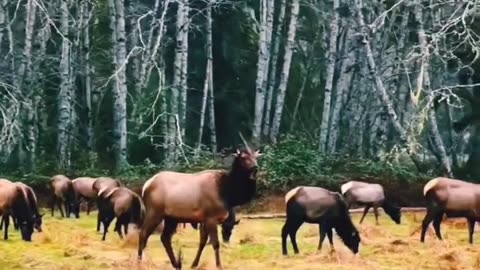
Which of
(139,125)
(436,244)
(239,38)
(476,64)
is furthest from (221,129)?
(436,244)

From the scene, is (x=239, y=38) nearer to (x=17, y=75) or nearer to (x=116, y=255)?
(x=17, y=75)

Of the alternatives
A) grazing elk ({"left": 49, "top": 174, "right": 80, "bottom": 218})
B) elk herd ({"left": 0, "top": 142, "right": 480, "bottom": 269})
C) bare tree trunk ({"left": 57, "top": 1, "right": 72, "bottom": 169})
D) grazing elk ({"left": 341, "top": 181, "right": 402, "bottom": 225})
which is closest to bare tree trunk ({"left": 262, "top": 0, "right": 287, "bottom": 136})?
bare tree trunk ({"left": 57, "top": 1, "right": 72, "bottom": 169})

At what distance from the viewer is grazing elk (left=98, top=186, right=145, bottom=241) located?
1656 cm

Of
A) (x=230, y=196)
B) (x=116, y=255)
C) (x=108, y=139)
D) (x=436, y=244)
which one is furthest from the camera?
(x=108, y=139)

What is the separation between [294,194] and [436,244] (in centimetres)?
282

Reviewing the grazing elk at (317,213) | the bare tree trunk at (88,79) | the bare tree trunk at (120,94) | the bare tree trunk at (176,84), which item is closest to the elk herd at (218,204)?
the grazing elk at (317,213)

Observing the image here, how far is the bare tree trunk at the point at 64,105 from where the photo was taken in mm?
25438

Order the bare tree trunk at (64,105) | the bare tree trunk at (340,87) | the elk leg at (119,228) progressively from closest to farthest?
the elk leg at (119,228)
the bare tree trunk at (64,105)
the bare tree trunk at (340,87)

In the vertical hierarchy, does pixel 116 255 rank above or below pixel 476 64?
below

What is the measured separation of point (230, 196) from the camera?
43.2 ft

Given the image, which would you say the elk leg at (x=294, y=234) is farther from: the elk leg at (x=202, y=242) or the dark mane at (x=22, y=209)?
the dark mane at (x=22, y=209)

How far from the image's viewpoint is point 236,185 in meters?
13.2

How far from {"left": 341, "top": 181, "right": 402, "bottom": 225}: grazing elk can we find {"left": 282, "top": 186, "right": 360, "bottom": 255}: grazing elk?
5.60 metres

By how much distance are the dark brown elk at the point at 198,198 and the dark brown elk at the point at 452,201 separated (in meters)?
5.04
